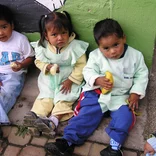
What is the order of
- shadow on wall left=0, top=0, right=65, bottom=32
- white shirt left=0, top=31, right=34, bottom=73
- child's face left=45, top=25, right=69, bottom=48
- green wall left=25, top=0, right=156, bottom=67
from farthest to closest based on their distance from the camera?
1. white shirt left=0, top=31, right=34, bottom=73
2. shadow on wall left=0, top=0, right=65, bottom=32
3. child's face left=45, top=25, right=69, bottom=48
4. green wall left=25, top=0, right=156, bottom=67

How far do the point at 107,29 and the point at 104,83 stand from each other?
482mm

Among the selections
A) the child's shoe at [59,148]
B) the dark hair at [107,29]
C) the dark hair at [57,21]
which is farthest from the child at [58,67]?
the dark hair at [107,29]

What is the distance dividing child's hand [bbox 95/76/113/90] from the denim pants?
3.21ft

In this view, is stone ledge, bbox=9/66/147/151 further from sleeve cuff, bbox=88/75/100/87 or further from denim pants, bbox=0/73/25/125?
sleeve cuff, bbox=88/75/100/87

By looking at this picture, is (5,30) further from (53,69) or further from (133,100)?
(133,100)

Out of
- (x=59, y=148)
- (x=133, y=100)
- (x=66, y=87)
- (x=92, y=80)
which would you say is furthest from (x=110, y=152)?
(x=66, y=87)

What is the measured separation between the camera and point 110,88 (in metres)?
2.62

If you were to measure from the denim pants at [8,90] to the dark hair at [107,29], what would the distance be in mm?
1104

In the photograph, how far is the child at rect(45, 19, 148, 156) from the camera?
2527 mm

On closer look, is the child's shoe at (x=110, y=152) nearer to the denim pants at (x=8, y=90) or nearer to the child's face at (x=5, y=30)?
the denim pants at (x=8, y=90)

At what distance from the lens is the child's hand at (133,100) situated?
264cm

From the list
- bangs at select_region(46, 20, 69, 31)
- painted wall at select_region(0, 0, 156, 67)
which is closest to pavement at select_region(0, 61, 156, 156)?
painted wall at select_region(0, 0, 156, 67)

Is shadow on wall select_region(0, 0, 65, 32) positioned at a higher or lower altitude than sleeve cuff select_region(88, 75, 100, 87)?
higher

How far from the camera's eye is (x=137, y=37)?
2.82 m
